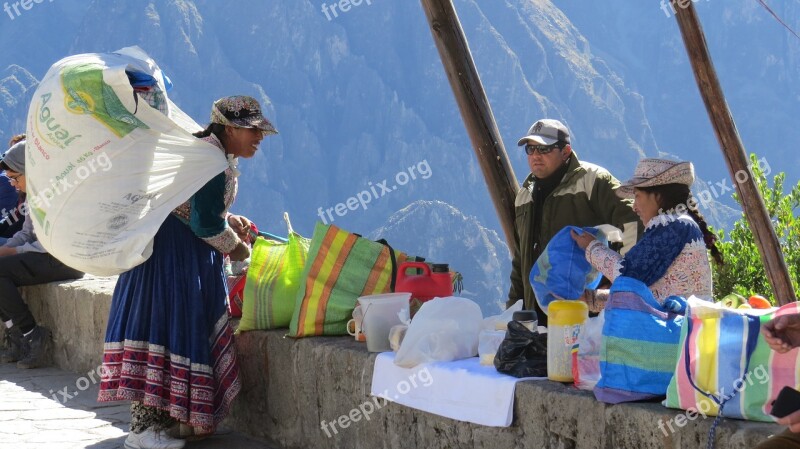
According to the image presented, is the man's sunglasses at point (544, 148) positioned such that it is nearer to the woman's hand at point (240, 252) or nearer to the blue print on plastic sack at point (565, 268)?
the blue print on plastic sack at point (565, 268)

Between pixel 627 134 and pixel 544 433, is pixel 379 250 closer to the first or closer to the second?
pixel 544 433

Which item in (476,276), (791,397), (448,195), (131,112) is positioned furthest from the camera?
(448,195)

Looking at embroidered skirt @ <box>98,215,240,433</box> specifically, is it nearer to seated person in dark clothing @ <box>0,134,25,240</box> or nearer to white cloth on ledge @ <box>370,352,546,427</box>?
white cloth on ledge @ <box>370,352,546,427</box>

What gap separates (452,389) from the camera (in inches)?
137

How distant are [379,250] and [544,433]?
1512 mm

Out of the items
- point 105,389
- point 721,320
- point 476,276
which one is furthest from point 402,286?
point 476,276

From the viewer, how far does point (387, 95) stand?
115 metres

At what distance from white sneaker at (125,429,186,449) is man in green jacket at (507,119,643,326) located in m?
1.72

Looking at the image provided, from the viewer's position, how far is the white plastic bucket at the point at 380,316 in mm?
3982

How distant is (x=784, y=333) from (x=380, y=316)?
189 cm

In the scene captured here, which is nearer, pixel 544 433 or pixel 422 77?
pixel 544 433

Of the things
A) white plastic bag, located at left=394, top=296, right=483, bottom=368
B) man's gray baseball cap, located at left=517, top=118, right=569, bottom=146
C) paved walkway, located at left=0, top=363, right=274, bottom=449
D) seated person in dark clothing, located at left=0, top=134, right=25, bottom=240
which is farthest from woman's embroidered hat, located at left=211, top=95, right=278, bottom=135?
seated person in dark clothing, located at left=0, top=134, right=25, bottom=240

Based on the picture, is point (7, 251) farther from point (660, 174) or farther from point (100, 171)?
point (660, 174)

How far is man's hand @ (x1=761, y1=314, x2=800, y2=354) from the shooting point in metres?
2.40
